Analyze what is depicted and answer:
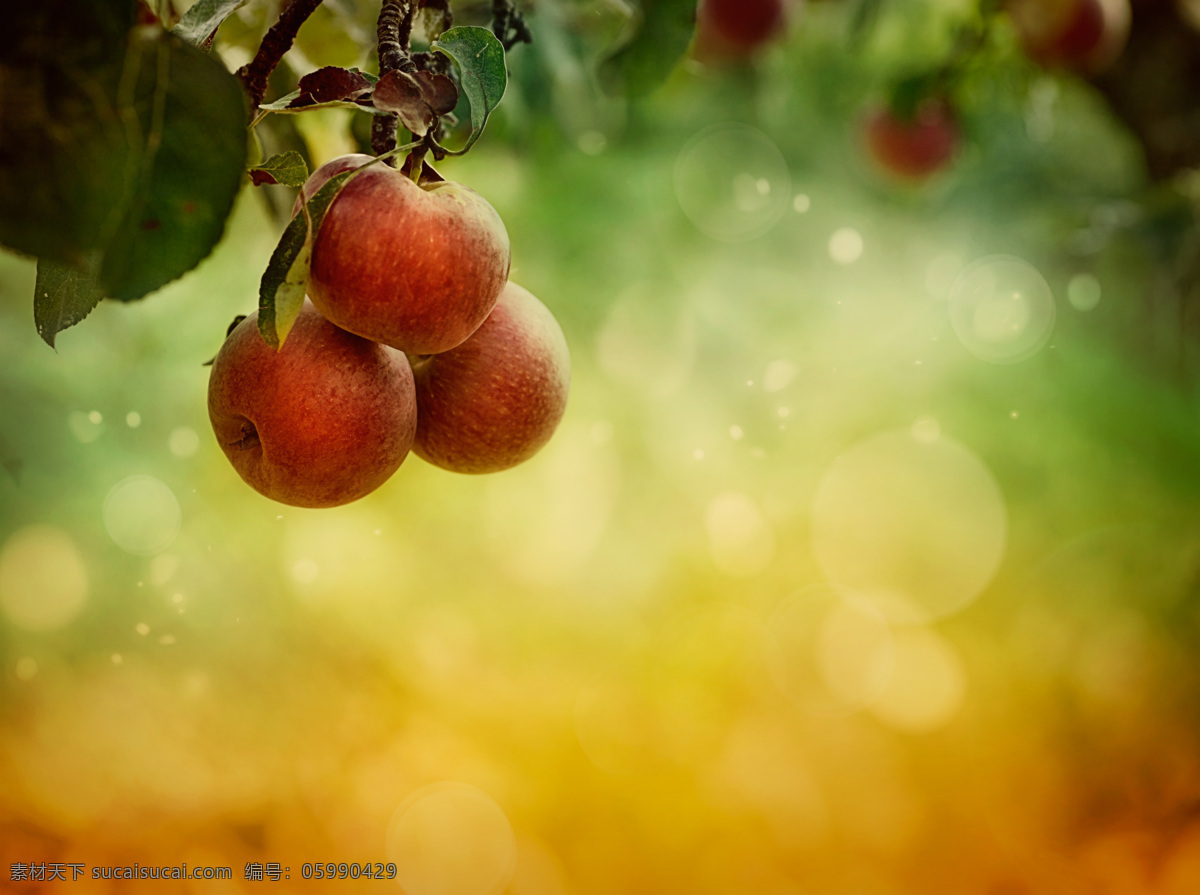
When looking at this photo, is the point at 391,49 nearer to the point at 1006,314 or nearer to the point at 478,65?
the point at 478,65

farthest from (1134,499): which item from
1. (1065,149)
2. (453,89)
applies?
(453,89)

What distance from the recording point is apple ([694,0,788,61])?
1.34 m

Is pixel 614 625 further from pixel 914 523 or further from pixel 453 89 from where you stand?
pixel 453 89

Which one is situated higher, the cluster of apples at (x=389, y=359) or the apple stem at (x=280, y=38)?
the apple stem at (x=280, y=38)

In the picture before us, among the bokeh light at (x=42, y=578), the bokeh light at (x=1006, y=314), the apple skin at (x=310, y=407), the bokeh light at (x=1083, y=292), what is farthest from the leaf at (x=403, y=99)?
the bokeh light at (x=1083, y=292)

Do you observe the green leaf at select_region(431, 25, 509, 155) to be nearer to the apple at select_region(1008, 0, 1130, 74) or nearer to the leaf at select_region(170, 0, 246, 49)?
the leaf at select_region(170, 0, 246, 49)

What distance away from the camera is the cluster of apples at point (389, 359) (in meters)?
0.44

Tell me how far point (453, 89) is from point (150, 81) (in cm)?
15

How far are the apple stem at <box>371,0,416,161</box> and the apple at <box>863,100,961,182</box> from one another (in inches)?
55.3

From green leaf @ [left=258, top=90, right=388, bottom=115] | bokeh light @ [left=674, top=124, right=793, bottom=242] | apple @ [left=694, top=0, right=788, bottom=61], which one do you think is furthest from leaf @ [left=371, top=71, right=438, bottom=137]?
bokeh light @ [left=674, top=124, right=793, bottom=242]

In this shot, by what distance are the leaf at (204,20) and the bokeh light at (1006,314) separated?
2.20 meters

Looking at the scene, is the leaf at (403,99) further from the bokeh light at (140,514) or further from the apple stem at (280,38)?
the bokeh light at (140,514)

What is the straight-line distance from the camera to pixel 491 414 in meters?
0.58

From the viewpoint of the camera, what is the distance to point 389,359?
528 mm
